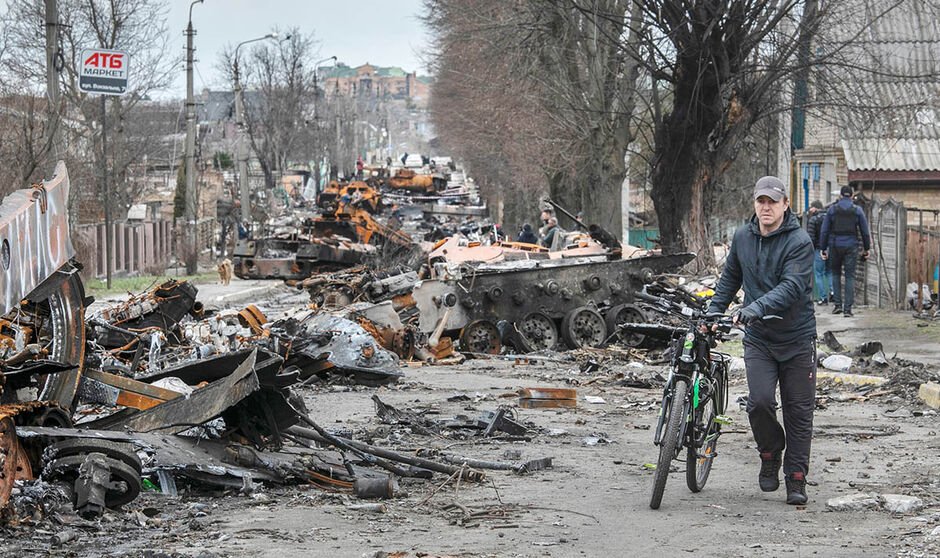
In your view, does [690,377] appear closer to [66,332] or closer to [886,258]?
[66,332]

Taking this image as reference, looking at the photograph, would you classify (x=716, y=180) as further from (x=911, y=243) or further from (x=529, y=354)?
(x=529, y=354)

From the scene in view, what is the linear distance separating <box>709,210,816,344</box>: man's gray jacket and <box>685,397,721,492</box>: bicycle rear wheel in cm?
52

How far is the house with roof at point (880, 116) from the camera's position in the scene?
24.2 meters

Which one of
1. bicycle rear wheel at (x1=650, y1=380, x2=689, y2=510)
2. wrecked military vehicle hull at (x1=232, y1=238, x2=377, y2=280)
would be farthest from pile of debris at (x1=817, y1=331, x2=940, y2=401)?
wrecked military vehicle hull at (x1=232, y1=238, x2=377, y2=280)

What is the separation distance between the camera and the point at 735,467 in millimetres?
9156

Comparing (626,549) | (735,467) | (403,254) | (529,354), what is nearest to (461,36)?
(403,254)

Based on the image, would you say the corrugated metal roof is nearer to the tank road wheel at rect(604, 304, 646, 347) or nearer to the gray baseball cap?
the tank road wheel at rect(604, 304, 646, 347)

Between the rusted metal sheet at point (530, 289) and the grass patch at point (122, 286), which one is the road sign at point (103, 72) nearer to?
the rusted metal sheet at point (530, 289)

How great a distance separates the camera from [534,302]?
19.5m

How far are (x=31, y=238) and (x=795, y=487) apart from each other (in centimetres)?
457

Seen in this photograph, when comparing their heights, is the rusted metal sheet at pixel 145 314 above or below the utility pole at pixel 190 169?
below

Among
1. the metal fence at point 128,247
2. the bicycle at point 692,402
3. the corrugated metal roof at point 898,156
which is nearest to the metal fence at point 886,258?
the corrugated metal roof at point 898,156

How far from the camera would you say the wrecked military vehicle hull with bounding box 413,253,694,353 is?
18766 mm

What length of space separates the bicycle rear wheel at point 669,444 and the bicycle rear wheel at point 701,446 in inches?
9.2
